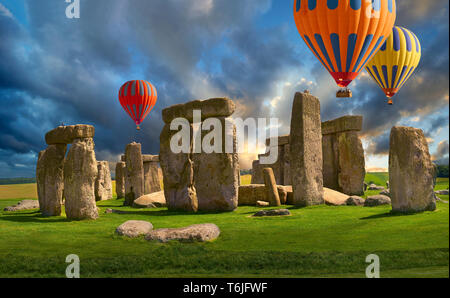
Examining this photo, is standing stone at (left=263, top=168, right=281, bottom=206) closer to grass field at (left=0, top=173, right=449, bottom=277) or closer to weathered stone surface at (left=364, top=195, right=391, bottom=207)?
weathered stone surface at (left=364, top=195, right=391, bottom=207)

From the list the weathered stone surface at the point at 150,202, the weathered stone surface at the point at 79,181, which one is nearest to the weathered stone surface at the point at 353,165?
the weathered stone surface at the point at 150,202

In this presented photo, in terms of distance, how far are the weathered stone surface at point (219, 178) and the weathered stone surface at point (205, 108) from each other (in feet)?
1.12

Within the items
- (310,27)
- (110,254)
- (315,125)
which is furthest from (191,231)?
(310,27)

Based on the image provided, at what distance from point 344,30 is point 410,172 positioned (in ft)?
33.4

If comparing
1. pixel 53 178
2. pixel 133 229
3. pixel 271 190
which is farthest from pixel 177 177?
pixel 133 229

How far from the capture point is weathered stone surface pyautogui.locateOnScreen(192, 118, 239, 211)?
14.8 metres

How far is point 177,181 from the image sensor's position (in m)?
16.2

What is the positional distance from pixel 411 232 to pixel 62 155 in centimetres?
1113

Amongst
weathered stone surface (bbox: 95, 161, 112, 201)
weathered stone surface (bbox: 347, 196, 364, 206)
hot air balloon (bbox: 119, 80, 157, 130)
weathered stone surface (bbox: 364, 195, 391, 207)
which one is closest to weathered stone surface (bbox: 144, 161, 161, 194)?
weathered stone surface (bbox: 95, 161, 112, 201)

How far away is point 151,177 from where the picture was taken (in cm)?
2680

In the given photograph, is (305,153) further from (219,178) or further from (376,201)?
(219,178)

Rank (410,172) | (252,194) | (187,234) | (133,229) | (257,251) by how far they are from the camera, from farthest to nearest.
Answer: (252,194) → (410,172) → (133,229) → (187,234) → (257,251)

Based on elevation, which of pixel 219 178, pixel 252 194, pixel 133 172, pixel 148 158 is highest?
pixel 148 158

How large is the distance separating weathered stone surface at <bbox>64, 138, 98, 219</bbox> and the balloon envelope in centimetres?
1203
